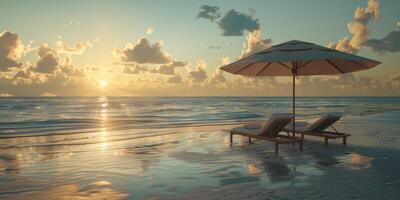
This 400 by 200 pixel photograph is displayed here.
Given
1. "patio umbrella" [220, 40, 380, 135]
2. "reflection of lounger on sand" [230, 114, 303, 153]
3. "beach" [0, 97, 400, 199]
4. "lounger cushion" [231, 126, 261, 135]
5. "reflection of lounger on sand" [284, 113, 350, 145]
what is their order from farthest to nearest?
"reflection of lounger on sand" [284, 113, 350, 145] → "lounger cushion" [231, 126, 261, 135] → "reflection of lounger on sand" [230, 114, 303, 153] → "patio umbrella" [220, 40, 380, 135] → "beach" [0, 97, 400, 199]

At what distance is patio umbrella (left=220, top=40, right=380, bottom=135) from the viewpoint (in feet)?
31.7

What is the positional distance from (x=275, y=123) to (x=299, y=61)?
6.07 feet

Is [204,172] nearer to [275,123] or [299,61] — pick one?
[275,123]

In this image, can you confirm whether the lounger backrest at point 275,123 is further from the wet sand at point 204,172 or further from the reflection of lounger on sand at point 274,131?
the wet sand at point 204,172

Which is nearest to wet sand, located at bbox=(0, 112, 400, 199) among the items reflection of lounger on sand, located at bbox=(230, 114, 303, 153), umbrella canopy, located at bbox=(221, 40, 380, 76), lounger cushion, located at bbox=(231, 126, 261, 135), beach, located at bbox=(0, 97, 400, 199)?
beach, located at bbox=(0, 97, 400, 199)

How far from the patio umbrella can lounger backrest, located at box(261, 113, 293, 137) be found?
465 millimetres

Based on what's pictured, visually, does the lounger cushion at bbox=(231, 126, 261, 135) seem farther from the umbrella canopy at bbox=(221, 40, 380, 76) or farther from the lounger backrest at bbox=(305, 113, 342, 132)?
the umbrella canopy at bbox=(221, 40, 380, 76)

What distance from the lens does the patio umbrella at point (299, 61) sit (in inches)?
380

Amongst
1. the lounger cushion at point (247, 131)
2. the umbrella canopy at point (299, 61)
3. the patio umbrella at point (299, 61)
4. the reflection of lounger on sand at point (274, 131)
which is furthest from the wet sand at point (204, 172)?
the umbrella canopy at point (299, 61)

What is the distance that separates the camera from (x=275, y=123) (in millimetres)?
10344

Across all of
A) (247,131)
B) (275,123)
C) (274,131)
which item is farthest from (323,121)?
(247,131)

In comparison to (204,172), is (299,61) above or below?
above

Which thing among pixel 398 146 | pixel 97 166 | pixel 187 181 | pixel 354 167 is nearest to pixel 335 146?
pixel 398 146

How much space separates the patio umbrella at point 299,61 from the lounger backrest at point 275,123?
46 centimetres
